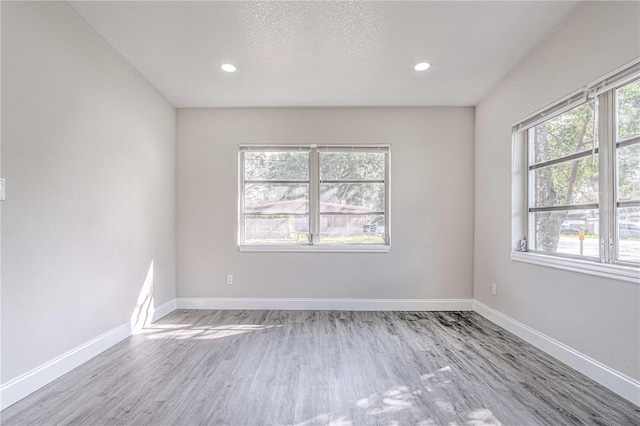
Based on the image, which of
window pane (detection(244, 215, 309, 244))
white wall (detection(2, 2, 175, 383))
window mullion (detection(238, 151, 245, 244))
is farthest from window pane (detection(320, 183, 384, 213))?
white wall (detection(2, 2, 175, 383))

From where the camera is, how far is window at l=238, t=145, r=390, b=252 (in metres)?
4.00

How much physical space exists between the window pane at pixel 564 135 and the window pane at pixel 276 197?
259 centimetres

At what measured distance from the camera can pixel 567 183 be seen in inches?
100

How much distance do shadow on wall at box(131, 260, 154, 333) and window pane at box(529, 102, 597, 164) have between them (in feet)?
14.0

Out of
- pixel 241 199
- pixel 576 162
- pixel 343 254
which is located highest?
pixel 576 162

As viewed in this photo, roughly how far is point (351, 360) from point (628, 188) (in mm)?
2329

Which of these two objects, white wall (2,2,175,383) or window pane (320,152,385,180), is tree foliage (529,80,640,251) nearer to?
window pane (320,152,385,180)

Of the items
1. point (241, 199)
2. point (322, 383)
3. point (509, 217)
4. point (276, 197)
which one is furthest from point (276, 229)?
point (509, 217)

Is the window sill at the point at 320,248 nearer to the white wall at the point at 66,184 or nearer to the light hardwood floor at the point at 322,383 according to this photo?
the light hardwood floor at the point at 322,383

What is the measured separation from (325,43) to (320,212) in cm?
205

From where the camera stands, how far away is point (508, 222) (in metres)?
3.19

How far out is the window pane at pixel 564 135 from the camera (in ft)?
7.66

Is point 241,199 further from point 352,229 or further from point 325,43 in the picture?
point 325,43

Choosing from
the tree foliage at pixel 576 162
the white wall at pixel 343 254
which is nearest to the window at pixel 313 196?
the white wall at pixel 343 254
